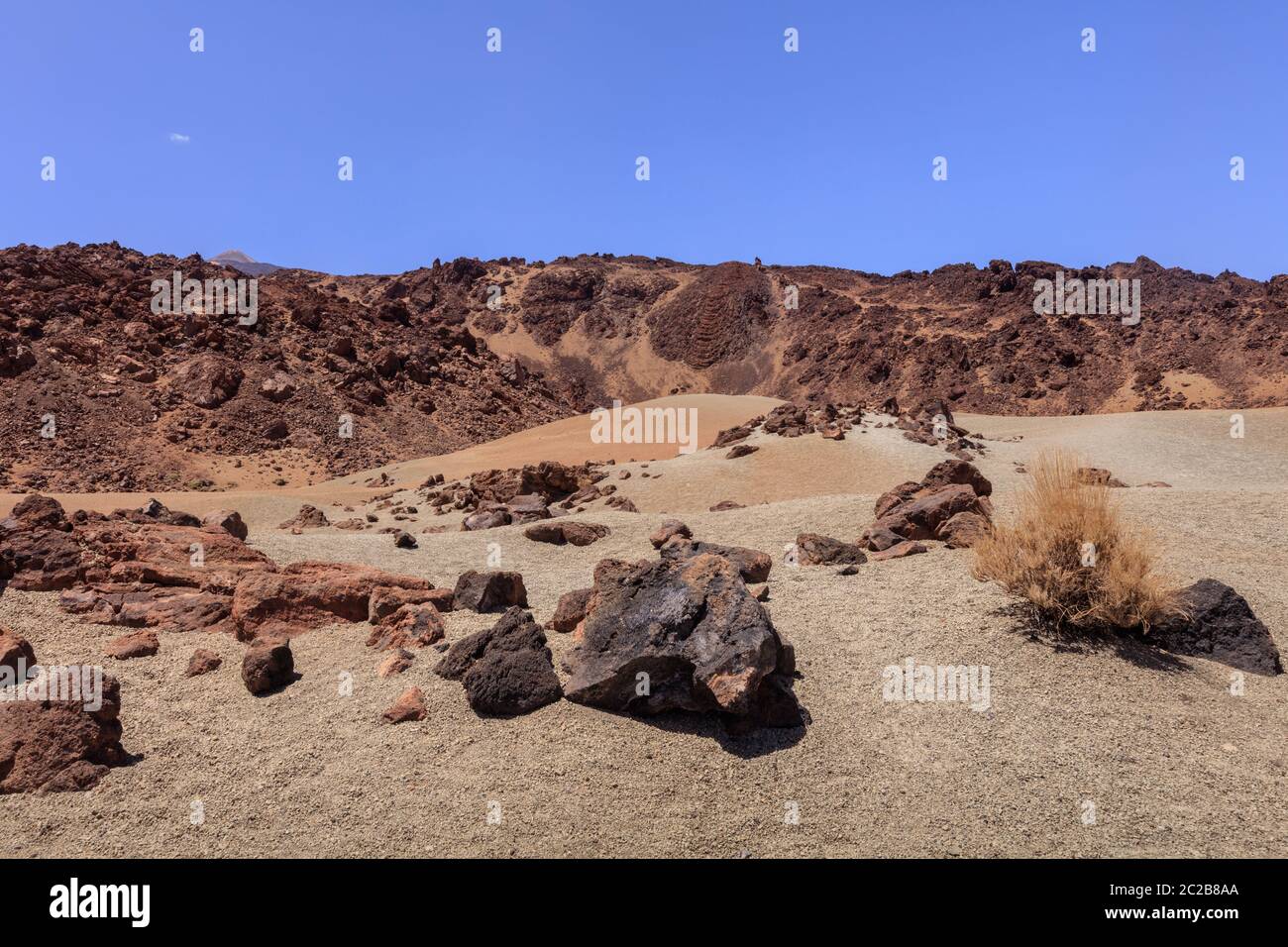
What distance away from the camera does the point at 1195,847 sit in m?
3.38

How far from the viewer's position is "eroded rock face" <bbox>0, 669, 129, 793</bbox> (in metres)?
4.00

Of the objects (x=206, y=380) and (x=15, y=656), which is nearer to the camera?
(x=15, y=656)

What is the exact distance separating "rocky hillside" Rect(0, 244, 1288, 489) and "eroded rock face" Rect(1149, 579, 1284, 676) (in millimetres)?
21921

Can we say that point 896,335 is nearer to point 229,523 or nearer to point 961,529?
point 961,529

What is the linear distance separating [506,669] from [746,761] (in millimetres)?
1502

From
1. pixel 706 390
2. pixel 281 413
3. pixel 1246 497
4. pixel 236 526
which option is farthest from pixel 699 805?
pixel 706 390

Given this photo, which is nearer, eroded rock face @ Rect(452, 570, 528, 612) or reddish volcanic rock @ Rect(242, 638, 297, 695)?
reddish volcanic rock @ Rect(242, 638, 297, 695)

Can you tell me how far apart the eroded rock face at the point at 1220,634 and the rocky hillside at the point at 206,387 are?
21.7 meters

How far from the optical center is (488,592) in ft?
20.7

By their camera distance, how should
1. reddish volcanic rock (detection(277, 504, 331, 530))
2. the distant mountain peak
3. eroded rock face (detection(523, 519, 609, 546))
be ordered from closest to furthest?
eroded rock face (detection(523, 519, 609, 546)), reddish volcanic rock (detection(277, 504, 331, 530)), the distant mountain peak

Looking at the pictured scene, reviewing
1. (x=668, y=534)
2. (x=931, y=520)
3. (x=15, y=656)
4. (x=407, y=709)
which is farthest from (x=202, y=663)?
(x=931, y=520)

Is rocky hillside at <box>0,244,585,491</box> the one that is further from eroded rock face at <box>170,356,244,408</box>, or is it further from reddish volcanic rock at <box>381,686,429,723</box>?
reddish volcanic rock at <box>381,686,429,723</box>

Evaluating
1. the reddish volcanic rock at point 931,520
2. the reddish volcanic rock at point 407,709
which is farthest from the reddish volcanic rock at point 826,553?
the reddish volcanic rock at point 407,709

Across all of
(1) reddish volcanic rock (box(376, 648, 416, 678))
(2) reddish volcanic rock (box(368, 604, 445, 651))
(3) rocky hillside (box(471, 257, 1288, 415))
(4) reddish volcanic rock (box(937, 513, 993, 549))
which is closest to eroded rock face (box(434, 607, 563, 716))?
(1) reddish volcanic rock (box(376, 648, 416, 678))
